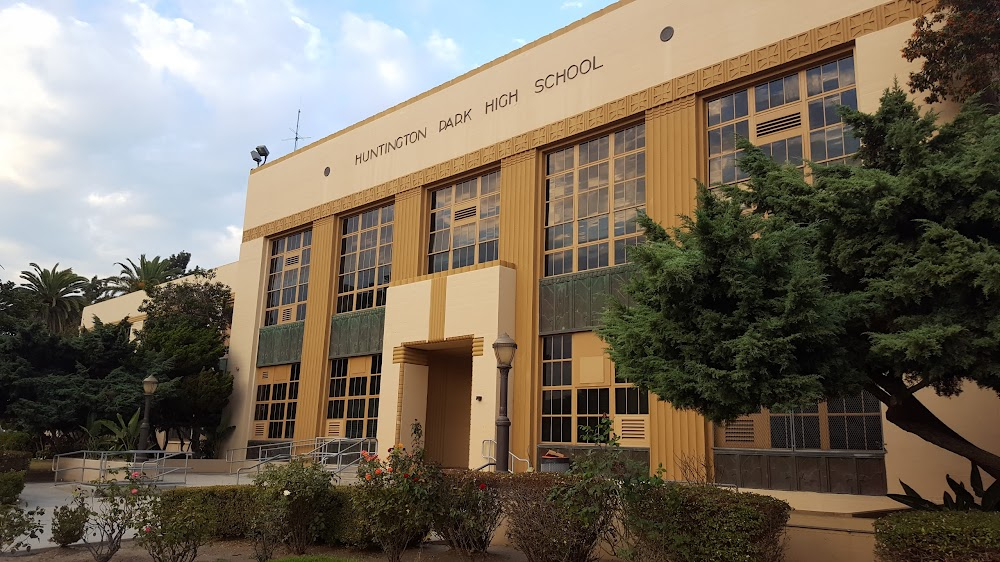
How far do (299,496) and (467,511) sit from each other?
246 centimetres

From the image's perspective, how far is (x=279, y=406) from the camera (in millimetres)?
27984

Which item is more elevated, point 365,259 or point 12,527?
point 365,259

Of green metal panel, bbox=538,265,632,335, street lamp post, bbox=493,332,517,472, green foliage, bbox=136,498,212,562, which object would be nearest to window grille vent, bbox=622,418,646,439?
green metal panel, bbox=538,265,632,335

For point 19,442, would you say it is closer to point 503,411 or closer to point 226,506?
point 226,506

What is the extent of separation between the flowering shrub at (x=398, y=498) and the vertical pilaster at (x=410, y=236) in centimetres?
1363

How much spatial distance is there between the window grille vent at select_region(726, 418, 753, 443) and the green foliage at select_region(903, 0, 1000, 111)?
284 inches

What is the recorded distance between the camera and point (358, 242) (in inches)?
1063

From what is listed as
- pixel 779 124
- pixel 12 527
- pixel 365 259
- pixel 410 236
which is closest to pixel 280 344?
pixel 365 259

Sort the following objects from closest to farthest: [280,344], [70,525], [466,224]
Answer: [70,525]
[466,224]
[280,344]

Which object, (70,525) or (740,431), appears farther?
(740,431)

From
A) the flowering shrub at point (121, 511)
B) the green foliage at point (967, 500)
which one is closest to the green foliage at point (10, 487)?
the flowering shrub at point (121, 511)

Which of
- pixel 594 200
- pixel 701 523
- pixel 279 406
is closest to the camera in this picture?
pixel 701 523

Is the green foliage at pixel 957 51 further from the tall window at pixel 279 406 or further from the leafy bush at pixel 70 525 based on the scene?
the tall window at pixel 279 406

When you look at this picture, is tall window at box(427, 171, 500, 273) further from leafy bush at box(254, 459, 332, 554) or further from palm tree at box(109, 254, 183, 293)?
palm tree at box(109, 254, 183, 293)
